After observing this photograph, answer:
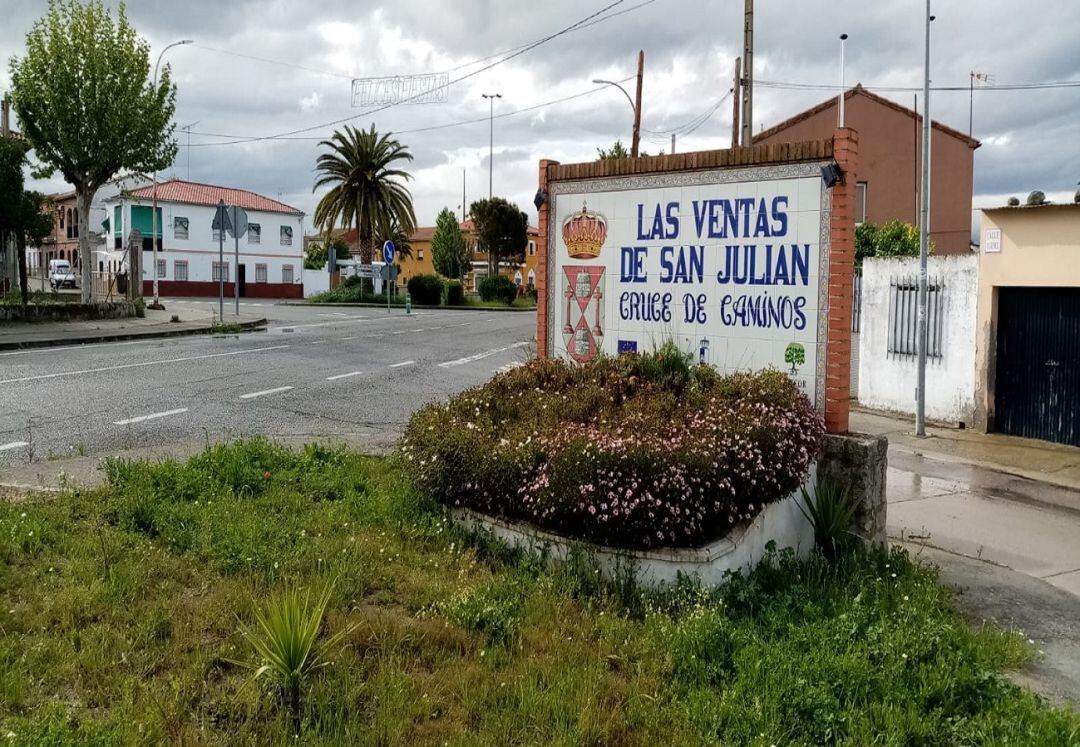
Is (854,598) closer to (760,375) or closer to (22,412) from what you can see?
(760,375)

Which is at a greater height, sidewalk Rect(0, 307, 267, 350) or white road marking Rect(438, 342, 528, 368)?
sidewalk Rect(0, 307, 267, 350)

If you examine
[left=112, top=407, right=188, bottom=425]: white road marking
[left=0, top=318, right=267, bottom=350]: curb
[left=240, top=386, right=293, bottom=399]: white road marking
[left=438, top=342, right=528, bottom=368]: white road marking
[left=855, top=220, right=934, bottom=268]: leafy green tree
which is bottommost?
[left=112, top=407, right=188, bottom=425]: white road marking

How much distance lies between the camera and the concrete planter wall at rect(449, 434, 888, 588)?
17.0 ft

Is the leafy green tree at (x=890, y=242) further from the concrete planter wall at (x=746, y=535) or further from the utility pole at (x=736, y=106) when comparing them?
the concrete planter wall at (x=746, y=535)

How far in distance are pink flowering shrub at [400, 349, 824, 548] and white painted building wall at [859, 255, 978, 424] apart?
795 cm

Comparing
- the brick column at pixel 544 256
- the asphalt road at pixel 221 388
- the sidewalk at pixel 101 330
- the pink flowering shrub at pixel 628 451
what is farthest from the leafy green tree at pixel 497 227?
the pink flowering shrub at pixel 628 451

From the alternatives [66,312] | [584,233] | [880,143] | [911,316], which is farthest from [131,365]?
[880,143]

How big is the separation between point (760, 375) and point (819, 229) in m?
1.21

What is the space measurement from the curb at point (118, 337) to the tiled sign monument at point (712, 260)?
14840mm

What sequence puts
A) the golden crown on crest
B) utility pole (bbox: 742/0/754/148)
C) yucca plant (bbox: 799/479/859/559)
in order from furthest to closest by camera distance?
utility pole (bbox: 742/0/754/148) < the golden crown on crest < yucca plant (bbox: 799/479/859/559)

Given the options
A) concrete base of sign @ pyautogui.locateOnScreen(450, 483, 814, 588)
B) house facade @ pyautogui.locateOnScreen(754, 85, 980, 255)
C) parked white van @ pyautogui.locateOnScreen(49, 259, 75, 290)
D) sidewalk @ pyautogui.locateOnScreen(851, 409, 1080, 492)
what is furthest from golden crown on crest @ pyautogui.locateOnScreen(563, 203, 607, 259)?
parked white van @ pyautogui.locateOnScreen(49, 259, 75, 290)

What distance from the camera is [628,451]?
539 centimetres

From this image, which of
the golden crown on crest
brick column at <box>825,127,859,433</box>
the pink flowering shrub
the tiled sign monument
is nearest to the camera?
the pink flowering shrub

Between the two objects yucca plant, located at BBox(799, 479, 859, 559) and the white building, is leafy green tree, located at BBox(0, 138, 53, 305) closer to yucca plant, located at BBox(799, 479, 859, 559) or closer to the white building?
yucca plant, located at BBox(799, 479, 859, 559)
